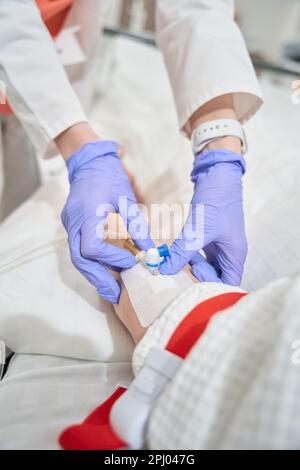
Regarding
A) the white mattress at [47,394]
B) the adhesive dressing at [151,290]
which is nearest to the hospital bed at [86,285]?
the white mattress at [47,394]

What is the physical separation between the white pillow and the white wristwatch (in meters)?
0.37

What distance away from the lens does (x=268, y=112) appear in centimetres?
133

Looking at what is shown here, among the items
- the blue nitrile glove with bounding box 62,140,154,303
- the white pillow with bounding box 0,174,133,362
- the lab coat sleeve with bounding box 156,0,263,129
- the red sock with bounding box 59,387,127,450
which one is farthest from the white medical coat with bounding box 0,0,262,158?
the red sock with bounding box 59,387,127,450

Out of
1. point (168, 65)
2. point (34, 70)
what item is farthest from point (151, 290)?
point (168, 65)

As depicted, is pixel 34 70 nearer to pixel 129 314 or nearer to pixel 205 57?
pixel 205 57

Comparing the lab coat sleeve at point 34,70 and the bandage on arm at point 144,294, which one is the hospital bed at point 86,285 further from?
the lab coat sleeve at point 34,70

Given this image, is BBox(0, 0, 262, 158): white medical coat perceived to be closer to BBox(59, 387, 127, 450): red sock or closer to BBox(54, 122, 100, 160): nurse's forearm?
BBox(54, 122, 100, 160): nurse's forearm

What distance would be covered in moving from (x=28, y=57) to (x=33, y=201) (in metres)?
0.38

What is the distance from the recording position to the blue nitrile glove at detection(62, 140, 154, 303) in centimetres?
72

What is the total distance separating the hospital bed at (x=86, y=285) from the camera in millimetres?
629

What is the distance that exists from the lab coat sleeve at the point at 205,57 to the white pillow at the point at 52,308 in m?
0.45

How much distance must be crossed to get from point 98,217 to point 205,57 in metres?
0.50

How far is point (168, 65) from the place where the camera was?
3.51 ft
